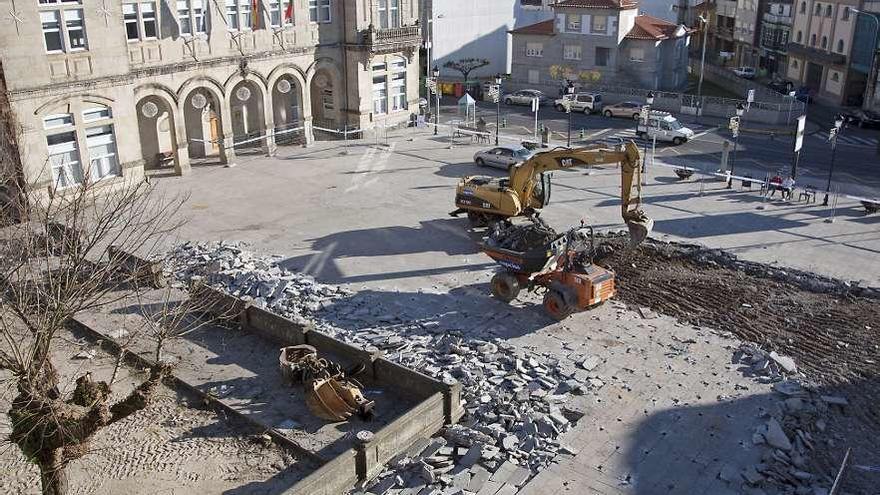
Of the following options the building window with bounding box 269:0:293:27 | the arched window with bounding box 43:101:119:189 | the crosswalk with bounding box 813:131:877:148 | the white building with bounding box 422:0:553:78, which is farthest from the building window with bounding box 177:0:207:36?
the crosswalk with bounding box 813:131:877:148

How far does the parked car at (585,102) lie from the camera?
53972mm

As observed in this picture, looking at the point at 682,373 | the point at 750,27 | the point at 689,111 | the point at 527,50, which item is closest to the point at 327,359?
the point at 682,373

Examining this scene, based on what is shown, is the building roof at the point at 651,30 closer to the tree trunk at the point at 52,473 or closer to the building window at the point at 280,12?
the building window at the point at 280,12

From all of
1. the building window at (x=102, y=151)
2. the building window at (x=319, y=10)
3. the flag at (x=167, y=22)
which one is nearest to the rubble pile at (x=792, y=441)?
the building window at (x=102, y=151)

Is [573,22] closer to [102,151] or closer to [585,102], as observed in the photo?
[585,102]

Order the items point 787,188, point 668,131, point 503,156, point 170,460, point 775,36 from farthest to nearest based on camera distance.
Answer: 1. point 775,36
2. point 668,131
3. point 503,156
4. point 787,188
5. point 170,460

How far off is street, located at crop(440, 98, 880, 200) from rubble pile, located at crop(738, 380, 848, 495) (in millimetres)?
20841

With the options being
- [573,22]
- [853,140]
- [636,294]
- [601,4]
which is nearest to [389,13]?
[573,22]

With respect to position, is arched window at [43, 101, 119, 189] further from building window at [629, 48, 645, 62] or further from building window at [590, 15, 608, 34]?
building window at [629, 48, 645, 62]

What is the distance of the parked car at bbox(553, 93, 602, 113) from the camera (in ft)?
177

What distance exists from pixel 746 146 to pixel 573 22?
19.1 m

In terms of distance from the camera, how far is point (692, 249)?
2809 centimetres

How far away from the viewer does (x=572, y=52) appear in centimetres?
5988

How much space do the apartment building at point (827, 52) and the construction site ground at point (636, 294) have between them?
29.0 metres
